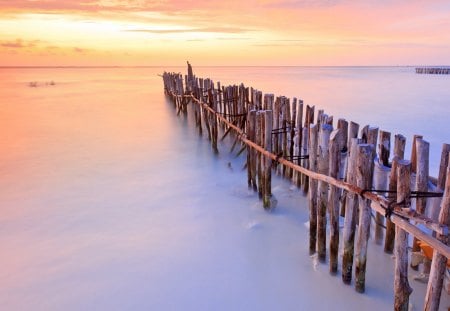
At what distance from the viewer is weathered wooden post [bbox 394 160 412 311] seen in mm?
2658

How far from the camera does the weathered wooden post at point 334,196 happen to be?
3.37 metres

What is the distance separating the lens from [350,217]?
127 inches

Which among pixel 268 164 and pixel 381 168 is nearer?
pixel 381 168

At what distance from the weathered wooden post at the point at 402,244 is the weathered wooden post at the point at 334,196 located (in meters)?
0.73

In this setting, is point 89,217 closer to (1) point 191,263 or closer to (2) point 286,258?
(1) point 191,263

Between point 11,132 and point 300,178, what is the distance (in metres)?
10.7

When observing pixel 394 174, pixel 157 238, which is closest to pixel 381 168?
pixel 394 174

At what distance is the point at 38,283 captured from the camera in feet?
12.5

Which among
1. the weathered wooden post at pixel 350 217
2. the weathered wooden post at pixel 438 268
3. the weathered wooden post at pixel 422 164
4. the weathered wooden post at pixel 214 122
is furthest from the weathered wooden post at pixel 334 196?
the weathered wooden post at pixel 214 122

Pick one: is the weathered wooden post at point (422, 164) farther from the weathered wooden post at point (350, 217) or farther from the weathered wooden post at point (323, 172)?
the weathered wooden post at point (323, 172)

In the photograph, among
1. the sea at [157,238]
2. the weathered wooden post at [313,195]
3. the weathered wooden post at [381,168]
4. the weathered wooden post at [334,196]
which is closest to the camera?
the weathered wooden post at [381,168]

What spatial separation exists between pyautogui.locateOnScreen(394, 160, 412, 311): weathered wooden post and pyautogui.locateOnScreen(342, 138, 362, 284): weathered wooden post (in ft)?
1.50

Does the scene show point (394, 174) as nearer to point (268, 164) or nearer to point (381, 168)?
point (381, 168)

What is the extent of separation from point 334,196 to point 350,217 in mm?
317
